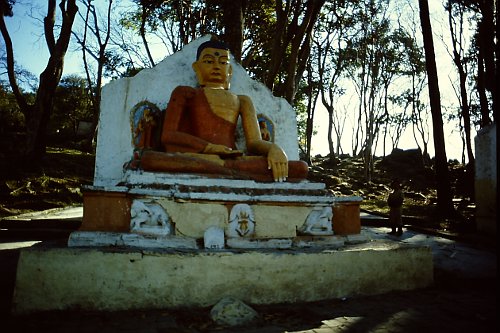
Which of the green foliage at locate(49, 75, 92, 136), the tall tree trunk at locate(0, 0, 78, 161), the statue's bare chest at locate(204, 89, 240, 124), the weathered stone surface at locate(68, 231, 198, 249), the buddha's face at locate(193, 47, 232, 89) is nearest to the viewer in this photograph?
the weathered stone surface at locate(68, 231, 198, 249)

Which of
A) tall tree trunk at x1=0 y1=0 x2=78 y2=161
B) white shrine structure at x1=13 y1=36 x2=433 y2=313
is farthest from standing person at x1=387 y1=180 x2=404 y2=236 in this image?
tall tree trunk at x1=0 y1=0 x2=78 y2=161

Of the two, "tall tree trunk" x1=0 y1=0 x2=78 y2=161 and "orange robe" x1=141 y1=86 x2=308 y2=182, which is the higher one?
"tall tree trunk" x1=0 y1=0 x2=78 y2=161

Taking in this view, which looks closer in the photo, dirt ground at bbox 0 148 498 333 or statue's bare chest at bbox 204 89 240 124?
dirt ground at bbox 0 148 498 333

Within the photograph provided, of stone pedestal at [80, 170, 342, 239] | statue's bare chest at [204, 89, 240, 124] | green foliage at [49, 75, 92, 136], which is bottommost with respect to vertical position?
stone pedestal at [80, 170, 342, 239]

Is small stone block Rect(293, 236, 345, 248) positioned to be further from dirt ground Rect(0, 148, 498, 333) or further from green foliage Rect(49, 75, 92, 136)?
green foliage Rect(49, 75, 92, 136)

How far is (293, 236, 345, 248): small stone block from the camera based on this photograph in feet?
10.3

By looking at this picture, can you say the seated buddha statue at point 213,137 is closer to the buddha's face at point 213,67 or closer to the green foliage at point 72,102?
the buddha's face at point 213,67

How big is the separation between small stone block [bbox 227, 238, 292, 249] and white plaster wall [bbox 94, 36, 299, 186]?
205 centimetres

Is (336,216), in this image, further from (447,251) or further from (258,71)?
(258,71)

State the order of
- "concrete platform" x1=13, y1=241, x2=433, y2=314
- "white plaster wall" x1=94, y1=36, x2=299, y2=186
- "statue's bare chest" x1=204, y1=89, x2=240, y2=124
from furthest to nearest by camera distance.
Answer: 1. "white plaster wall" x1=94, y1=36, x2=299, y2=186
2. "statue's bare chest" x1=204, y1=89, x2=240, y2=124
3. "concrete platform" x1=13, y1=241, x2=433, y2=314

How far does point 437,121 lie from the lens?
336 inches

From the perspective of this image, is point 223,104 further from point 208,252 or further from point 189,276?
point 189,276

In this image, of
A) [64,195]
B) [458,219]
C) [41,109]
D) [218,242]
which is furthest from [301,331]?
[41,109]

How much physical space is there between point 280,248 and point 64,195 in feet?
26.6
